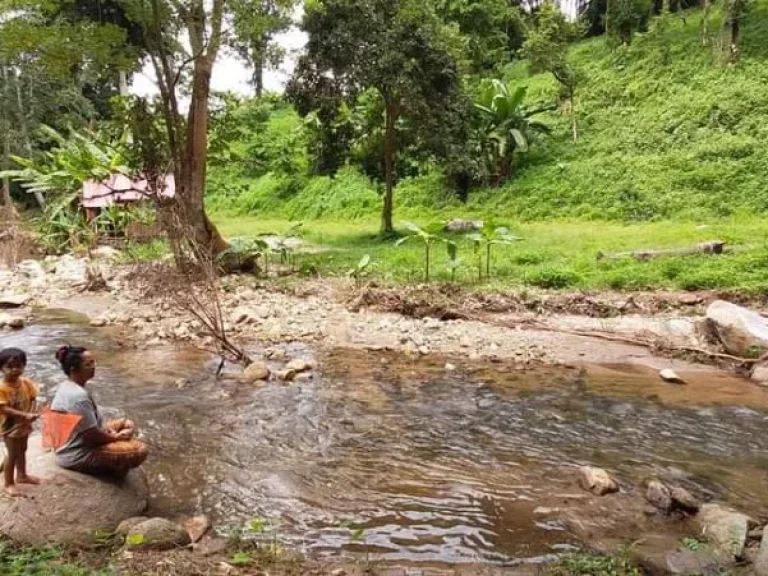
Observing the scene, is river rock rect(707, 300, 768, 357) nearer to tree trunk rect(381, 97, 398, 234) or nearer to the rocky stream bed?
the rocky stream bed

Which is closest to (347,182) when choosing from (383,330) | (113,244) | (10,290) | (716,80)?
(113,244)

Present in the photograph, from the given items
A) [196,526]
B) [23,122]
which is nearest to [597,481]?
[196,526]

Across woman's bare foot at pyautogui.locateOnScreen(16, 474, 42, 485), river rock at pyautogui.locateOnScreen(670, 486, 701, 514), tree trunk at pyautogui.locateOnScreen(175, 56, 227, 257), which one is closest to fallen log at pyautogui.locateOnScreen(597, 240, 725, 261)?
tree trunk at pyautogui.locateOnScreen(175, 56, 227, 257)

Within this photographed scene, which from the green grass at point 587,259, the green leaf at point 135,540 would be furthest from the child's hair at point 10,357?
the green grass at point 587,259

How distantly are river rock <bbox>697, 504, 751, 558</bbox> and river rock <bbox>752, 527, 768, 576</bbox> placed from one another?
0.69 ft

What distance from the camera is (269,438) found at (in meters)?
7.09

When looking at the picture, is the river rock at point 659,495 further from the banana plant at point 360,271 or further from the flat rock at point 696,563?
the banana plant at point 360,271

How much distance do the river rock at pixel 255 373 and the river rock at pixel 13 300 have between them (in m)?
7.56

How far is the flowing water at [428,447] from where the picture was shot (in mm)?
5227

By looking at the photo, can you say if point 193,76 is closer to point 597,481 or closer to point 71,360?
point 71,360

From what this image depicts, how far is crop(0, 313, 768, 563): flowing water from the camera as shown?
5.23 meters

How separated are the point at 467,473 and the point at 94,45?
41.9 feet

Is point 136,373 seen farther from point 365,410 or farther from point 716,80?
point 716,80

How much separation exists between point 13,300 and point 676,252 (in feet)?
45.1
